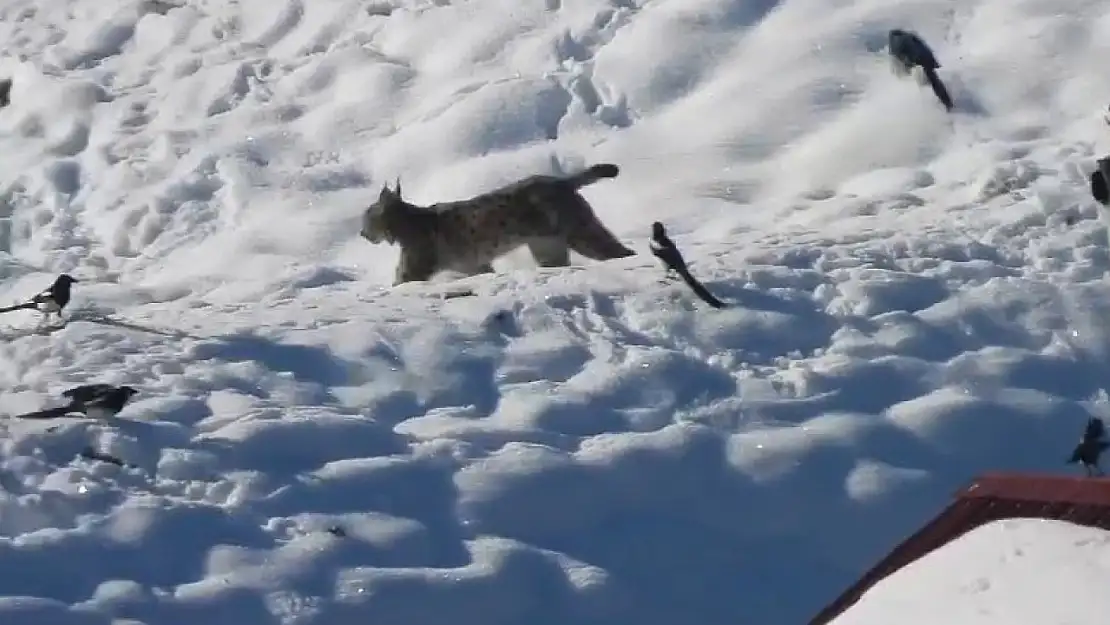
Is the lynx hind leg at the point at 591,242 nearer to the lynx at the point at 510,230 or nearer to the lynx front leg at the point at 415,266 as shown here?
the lynx at the point at 510,230

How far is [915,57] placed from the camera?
12.5m

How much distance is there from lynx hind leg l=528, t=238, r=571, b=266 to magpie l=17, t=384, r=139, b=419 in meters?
3.71

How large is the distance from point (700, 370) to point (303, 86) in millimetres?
8055

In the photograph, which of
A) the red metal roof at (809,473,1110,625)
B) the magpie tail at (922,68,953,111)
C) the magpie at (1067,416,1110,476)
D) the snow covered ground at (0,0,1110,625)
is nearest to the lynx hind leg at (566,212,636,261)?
the snow covered ground at (0,0,1110,625)

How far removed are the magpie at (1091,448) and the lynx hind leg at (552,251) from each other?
416cm

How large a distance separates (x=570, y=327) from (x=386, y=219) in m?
3.10

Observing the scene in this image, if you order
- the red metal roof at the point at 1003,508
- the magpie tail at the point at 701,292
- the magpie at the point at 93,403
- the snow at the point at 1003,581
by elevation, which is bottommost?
the snow at the point at 1003,581

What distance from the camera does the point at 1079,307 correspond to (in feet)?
27.4

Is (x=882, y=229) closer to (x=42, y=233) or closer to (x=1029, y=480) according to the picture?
(x=1029, y=480)

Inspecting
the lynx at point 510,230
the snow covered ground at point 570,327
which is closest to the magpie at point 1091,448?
the snow covered ground at point 570,327

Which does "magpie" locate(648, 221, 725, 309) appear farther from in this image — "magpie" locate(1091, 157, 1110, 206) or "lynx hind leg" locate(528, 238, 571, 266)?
"magpie" locate(1091, 157, 1110, 206)

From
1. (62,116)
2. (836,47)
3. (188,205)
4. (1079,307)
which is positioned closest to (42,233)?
(188,205)

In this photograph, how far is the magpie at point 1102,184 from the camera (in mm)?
9180

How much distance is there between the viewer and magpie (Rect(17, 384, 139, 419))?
7203 mm
